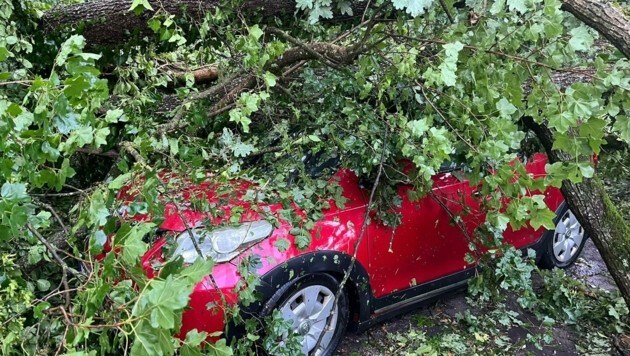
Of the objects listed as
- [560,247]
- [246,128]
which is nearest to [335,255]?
[246,128]

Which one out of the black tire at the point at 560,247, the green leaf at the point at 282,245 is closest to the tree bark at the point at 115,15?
the green leaf at the point at 282,245

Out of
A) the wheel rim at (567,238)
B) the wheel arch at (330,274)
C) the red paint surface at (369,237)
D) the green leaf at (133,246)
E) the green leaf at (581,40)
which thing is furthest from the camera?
the wheel rim at (567,238)

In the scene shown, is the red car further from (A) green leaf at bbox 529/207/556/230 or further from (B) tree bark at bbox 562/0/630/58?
(B) tree bark at bbox 562/0/630/58

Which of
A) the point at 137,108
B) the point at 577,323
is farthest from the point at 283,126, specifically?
the point at 577,323

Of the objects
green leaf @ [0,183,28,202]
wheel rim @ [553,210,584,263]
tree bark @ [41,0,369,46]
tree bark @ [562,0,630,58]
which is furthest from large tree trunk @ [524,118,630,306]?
green leaf @ [0,183,28,202]

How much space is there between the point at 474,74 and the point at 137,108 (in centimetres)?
225

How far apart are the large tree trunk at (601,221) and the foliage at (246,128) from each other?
67 cm

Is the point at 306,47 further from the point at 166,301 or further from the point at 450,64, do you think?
the point at 166,301

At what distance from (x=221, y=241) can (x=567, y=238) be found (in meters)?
3.63

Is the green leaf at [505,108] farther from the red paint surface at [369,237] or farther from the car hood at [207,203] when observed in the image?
the car hood at [207,203]

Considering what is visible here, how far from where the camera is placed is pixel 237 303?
2898mm

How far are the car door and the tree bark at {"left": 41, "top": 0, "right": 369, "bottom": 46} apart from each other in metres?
1.40

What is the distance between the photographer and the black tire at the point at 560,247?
4.87 meters

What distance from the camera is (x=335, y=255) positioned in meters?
3.31
